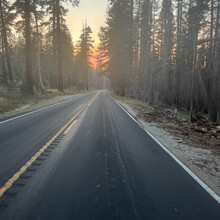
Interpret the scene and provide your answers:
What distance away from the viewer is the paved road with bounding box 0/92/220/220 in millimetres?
2648

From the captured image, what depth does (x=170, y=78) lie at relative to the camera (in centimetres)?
2480

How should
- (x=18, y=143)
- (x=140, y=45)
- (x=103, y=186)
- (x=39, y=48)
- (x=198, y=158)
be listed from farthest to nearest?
(x=39, y=48) → (x=140, y=45) → (x=18, y=143) → (x=198, y=158) → (x=103, y=186)

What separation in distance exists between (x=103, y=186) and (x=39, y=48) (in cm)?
3993

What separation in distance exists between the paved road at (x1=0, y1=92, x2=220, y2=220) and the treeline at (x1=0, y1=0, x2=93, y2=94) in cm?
1635

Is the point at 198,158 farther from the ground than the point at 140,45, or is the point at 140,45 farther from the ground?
the point at 140,45

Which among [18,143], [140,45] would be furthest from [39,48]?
[18,143]

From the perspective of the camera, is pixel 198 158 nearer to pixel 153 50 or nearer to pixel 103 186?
pixel 103 186

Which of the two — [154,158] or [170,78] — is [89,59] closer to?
[170,78]

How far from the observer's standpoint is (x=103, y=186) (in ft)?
10.9

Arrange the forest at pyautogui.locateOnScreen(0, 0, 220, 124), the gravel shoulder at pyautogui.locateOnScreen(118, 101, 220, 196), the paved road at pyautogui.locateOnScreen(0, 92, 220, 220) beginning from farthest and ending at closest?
1. the forest at pyautogui.locateOnScreen(0, 0, 220, 124)
2. the gravel shoulder at pyautogui.locateOnScreen(118, 101, 220, 196)
3. the paved road at pyautogui.locateOnScreen(0, 92, 220, 220)

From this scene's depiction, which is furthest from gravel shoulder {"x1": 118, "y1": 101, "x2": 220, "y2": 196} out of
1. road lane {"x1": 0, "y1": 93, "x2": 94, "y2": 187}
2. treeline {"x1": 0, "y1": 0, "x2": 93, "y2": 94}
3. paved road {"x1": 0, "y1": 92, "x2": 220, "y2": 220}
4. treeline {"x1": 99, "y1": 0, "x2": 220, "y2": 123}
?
treeline {"x1": 0, "y1": 0, "x2": 93, "y2": 94}

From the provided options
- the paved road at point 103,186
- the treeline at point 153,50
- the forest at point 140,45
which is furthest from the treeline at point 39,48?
the paved road at point 103,186

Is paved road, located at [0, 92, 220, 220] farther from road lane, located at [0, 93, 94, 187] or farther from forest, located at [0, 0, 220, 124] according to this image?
forest, located at [0, 0, 220, 124]

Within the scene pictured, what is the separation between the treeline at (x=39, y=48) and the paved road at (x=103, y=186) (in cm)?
1635
